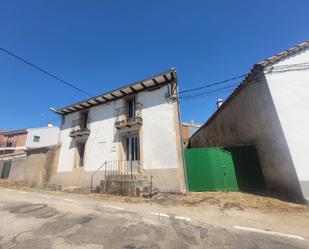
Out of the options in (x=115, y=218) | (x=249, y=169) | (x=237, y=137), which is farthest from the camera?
(x=237, y=137)

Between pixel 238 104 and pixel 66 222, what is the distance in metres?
10.1

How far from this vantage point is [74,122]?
13422 mm

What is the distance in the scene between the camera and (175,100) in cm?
980

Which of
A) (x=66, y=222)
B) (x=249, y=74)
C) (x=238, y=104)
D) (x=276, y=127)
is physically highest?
(x=249, y=74)

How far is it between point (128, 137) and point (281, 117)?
27.4 feet

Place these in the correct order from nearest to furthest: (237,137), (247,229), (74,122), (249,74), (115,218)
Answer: (247,229)
(115,218)
(249,74)
(237,137)
(74,122)

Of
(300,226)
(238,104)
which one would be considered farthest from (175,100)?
(300,226)

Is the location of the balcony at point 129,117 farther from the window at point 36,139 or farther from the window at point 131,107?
the window at point 36,139

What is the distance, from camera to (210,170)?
28.5ft

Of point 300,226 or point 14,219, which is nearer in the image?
point 300,226

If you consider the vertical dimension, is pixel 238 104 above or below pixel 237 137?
above

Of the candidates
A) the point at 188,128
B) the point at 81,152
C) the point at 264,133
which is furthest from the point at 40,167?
the point at 188,128

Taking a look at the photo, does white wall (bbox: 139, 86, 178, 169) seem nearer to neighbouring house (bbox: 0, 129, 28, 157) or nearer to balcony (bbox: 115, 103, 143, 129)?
balcony (bbox: 115, 103, 143, 129)

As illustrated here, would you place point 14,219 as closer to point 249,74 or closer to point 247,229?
point 247,229
